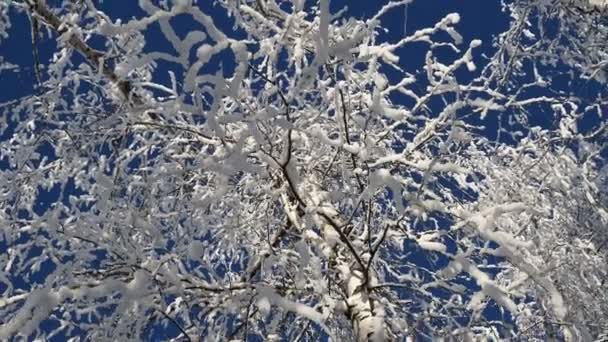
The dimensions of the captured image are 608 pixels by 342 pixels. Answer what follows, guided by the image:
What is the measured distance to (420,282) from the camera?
133 inches

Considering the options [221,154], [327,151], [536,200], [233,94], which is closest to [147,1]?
[233,94]

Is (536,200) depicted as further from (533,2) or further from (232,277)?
(232,277)

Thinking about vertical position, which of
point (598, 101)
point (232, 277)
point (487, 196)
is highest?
point (598, 101)

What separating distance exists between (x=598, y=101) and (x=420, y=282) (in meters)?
1.82

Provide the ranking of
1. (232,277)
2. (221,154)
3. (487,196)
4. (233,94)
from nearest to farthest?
(233,94) < (221,154) < (232,277) < (487,196)

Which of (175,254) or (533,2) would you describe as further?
(533,2)

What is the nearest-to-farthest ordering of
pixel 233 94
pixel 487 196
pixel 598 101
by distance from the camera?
pixel 233 94
pixel 598 101
pixel 487 196

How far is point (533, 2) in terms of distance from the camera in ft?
13.0

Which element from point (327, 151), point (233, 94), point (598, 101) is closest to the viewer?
point (233, 94)

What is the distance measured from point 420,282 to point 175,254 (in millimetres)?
1450

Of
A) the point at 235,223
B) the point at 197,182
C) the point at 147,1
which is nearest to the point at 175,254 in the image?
the point at 147,1

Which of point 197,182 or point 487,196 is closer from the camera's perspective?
point 197,182

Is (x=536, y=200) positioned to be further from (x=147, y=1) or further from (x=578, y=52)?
(x=147, y=1)

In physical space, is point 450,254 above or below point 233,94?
above
